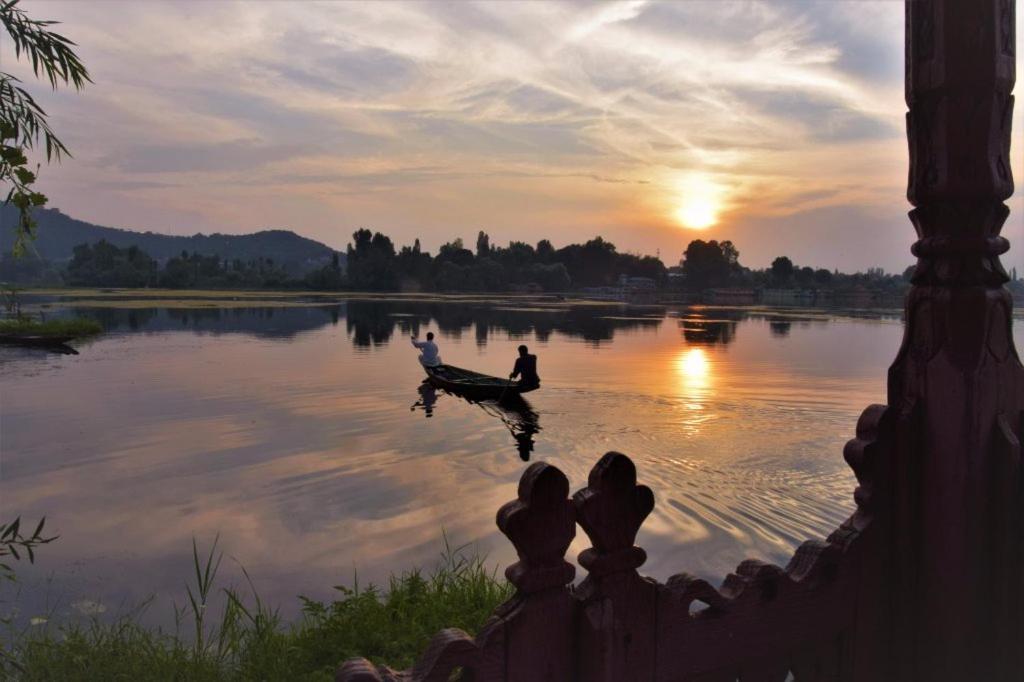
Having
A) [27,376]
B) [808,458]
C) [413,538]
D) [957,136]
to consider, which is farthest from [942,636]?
[27,376]

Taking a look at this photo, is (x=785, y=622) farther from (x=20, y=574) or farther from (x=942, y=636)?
(x=20, y=574)

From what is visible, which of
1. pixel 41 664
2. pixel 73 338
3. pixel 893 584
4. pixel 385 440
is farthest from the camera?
pixel 73 338

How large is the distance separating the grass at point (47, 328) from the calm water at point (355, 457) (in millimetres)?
3781

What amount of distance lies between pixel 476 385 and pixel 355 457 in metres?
7.09

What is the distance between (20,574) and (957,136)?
977 centimetres

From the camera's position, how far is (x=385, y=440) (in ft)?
53.2

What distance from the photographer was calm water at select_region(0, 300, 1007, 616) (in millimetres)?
9273

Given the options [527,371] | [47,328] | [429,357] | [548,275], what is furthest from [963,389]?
[548,275]

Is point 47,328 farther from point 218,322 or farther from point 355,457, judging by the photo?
point 355,457

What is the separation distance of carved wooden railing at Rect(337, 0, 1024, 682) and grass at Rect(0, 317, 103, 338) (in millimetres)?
38805

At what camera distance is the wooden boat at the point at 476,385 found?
2061 cm

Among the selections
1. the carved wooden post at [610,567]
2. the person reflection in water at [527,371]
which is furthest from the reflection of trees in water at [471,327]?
the carved wooden post at [610,567]

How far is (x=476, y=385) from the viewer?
2122cm

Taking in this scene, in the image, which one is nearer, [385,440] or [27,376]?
[385,440]
